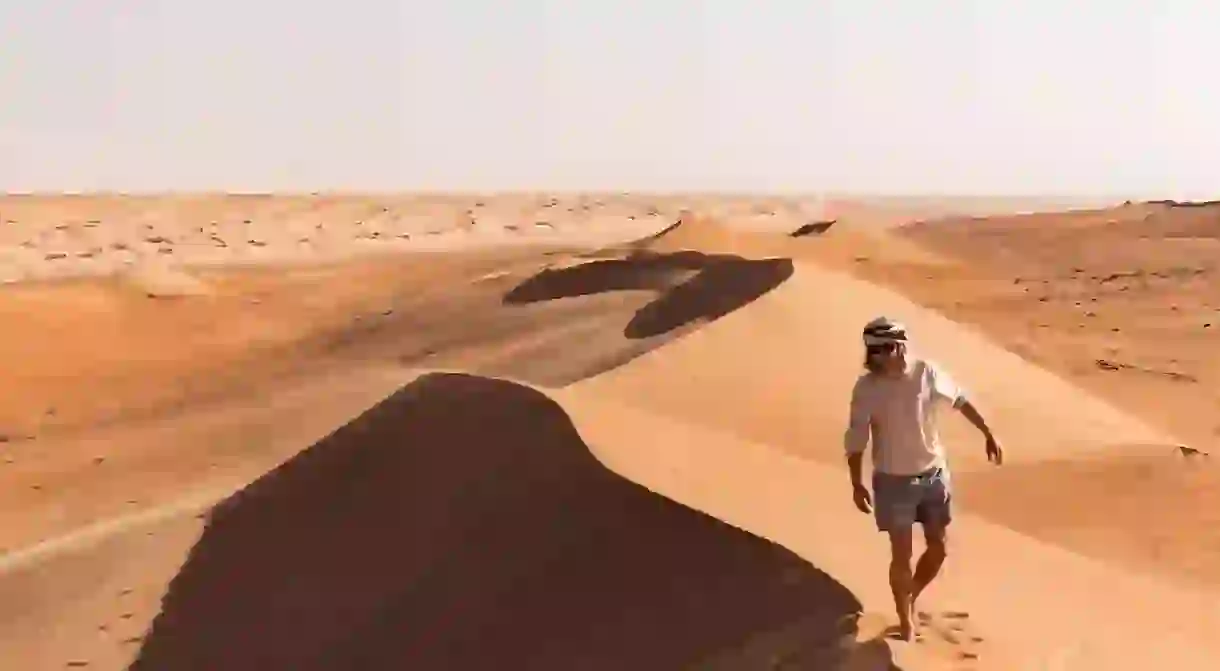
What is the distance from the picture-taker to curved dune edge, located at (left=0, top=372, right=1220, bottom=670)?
540 centimetres

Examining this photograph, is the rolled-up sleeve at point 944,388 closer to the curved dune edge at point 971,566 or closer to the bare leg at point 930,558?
the bare leg at point 930,558

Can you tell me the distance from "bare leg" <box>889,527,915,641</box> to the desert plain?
0.11 meters

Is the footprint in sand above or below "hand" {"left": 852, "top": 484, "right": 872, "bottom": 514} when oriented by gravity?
below

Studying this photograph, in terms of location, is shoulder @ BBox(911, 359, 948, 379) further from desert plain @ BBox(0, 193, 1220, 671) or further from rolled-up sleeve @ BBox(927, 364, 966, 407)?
desert plain @ BBox(0, 193, 1220, 671)

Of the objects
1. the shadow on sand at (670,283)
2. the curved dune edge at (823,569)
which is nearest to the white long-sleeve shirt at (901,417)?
the curved dune edge at (823,569)

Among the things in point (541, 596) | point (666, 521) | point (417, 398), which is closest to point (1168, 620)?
point (666, 521)

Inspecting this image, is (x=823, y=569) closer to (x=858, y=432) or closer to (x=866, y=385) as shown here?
(x=858, y=432)

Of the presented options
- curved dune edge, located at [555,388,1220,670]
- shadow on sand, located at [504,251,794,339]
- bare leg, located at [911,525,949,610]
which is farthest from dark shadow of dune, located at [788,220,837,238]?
bare leg, located at [911,525,949,610]

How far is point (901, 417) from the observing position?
470 centimetres

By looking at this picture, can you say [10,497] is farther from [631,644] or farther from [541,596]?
[631,644]

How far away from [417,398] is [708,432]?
214 cm

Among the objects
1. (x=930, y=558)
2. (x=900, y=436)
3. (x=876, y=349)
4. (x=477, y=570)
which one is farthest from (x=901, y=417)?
(x=477, y=570)

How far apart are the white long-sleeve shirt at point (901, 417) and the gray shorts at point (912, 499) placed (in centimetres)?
4

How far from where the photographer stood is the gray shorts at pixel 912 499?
4.73 m
